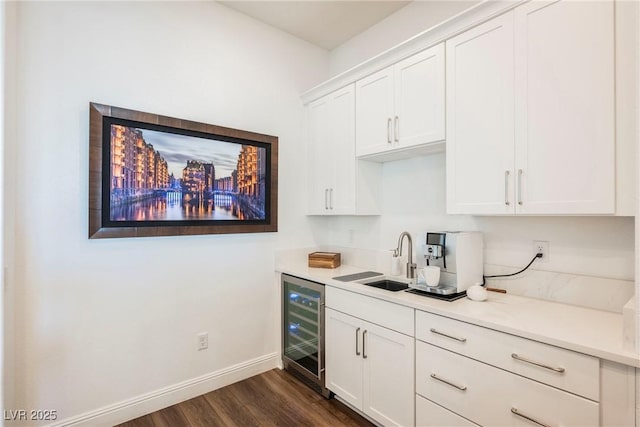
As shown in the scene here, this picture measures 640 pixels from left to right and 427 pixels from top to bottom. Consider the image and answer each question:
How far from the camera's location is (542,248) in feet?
6.14

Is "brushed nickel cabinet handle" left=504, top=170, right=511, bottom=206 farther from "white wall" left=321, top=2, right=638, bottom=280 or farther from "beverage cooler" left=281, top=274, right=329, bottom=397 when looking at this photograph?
"beverage cooler" left=281, top=274, right=329, bottom=397

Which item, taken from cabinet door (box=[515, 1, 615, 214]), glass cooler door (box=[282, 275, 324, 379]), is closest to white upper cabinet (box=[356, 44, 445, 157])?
cabinet door (box=[515, 1, 615, 214])

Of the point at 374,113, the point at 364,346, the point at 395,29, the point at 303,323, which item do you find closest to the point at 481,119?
the point at 374,113

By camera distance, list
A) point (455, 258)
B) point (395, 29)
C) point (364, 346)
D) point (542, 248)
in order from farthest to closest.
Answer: point (395, 29)
point (364, 346)
point (455, 258)
point (542, 248)

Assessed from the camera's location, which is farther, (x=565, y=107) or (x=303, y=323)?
(x=303, y=323)

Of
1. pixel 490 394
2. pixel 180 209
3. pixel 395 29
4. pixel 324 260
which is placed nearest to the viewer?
pixel 490 394

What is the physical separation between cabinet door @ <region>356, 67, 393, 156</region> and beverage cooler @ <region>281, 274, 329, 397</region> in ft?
3.77

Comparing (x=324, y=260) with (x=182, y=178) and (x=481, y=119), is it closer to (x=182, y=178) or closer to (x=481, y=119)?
(x=182, y=178)

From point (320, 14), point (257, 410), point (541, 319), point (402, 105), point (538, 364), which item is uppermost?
point (320, 14)

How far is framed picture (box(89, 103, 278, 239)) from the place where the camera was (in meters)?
2.04

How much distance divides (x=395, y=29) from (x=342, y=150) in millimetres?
1133

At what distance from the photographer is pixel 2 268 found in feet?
4.98

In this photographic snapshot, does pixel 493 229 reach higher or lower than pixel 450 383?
higher

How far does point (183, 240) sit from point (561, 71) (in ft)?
8.20
